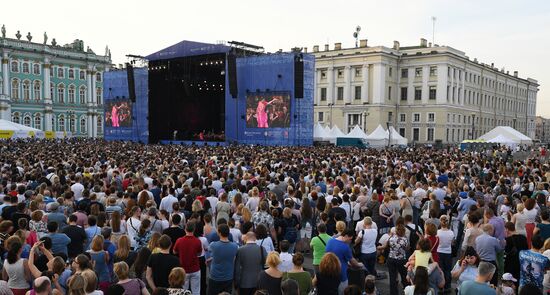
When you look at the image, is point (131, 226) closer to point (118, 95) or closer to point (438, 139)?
point (118, 95)

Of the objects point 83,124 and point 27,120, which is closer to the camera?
point 27,120

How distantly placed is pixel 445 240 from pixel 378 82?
56.8 meters

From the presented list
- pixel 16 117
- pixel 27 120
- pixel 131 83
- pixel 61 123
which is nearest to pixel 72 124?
pixel 61 123

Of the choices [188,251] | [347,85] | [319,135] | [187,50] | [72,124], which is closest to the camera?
[188,251]

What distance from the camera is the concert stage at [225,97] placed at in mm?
35469

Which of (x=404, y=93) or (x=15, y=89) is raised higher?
(x=404, y=93)

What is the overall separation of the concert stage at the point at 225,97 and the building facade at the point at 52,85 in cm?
2246

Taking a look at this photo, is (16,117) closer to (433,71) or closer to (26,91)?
(26,91)

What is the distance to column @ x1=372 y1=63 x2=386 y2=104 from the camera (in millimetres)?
61500

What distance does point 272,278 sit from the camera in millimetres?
5453

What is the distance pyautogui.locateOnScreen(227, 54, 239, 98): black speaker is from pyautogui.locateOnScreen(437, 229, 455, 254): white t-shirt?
31.1m

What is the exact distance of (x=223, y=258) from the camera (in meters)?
6.23

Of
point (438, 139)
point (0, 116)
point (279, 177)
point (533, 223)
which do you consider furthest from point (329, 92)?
point (533, 223)

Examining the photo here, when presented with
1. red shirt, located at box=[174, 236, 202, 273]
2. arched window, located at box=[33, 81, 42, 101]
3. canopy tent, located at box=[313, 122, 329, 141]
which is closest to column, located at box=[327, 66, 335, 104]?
canopy tent, located at box=[313, 122, 329, 141]
